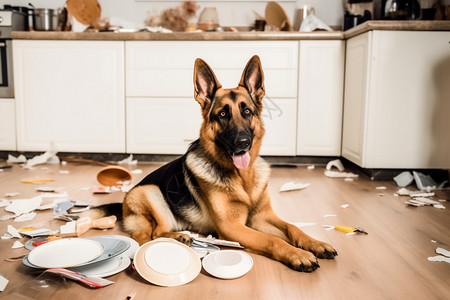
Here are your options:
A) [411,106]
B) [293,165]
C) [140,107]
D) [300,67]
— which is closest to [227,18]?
[300,67]

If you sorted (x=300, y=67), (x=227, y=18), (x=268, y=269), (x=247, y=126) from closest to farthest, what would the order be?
(x=268, y=269)
(x=247, y=126)
(x=300, y=67)
(x=227, y=18)

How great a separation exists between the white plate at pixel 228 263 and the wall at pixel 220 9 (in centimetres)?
370

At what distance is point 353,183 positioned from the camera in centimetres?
326

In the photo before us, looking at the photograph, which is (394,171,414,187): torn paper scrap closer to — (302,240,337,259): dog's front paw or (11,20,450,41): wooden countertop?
(11,20,450,41): wooden countertop

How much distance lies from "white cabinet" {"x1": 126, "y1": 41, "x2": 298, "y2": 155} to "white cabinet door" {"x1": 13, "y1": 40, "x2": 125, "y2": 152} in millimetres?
161

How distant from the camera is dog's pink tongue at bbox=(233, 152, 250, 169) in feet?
6.17

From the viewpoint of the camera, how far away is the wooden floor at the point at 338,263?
1421mm

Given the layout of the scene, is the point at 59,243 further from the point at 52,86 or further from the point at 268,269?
the point at 52,86

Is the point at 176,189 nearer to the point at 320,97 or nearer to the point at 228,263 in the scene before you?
the point at 228,263

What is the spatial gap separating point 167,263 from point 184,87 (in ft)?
8.95

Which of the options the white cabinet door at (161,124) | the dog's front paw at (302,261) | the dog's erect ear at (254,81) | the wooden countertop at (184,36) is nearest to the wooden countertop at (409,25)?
the wooden countertop at (184,36)

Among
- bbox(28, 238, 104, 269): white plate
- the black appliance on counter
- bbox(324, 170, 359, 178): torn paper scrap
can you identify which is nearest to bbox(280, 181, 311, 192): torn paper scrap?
bbox(324, 170, 359, 178): torn paper scrap

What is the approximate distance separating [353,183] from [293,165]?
2.98 feet

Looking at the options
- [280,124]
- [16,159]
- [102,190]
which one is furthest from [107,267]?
[16,159]
